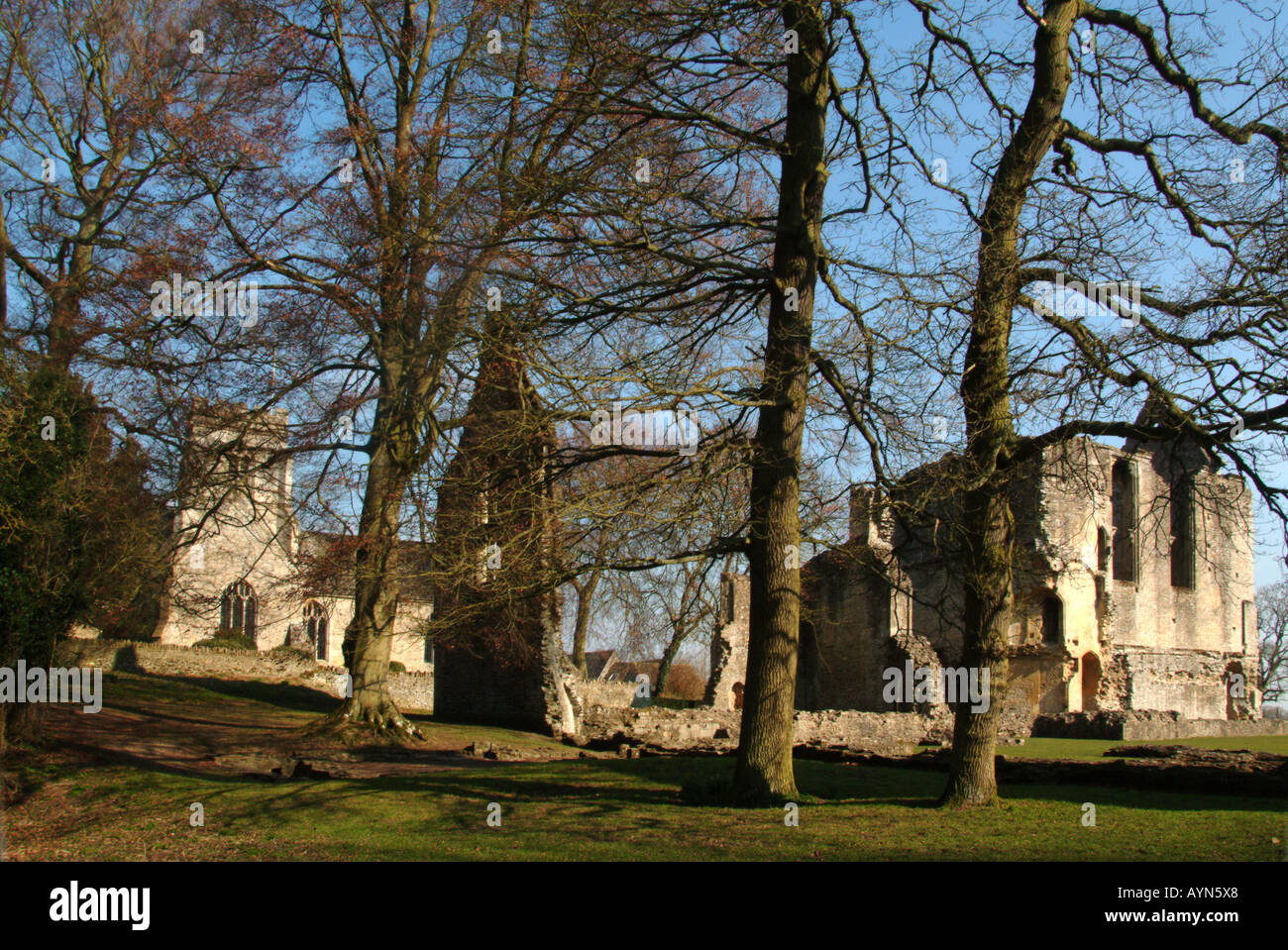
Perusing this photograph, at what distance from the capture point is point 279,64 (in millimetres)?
17766

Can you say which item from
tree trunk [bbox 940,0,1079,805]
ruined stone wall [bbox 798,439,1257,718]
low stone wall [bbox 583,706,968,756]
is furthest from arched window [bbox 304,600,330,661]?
tree trunk [bbox 940,0,1079,805]

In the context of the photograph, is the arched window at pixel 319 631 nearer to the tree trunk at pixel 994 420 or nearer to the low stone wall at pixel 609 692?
the low stone wall at pixel 609 692

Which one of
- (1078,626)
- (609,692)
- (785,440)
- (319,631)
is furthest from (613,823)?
(319,631)

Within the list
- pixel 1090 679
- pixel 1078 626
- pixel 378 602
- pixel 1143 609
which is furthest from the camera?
pixel 1143 609

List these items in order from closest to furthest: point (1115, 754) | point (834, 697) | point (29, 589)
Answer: point (29, 589) → point (1115, 754) → point (834, 697)

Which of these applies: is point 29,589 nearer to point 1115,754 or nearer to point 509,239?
point 509,239

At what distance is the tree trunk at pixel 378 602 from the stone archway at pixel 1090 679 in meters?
22.9

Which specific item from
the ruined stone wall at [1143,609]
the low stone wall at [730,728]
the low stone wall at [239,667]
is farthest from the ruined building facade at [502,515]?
the ruined stone wall at [1143,609]

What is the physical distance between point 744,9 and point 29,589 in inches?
407

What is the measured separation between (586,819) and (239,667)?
91.0 ft

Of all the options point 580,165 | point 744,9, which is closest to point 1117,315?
point 744,9

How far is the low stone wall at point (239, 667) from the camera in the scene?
30.7 m

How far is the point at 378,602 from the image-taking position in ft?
54.1

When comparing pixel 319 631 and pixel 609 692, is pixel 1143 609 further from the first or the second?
pixel 319 631
